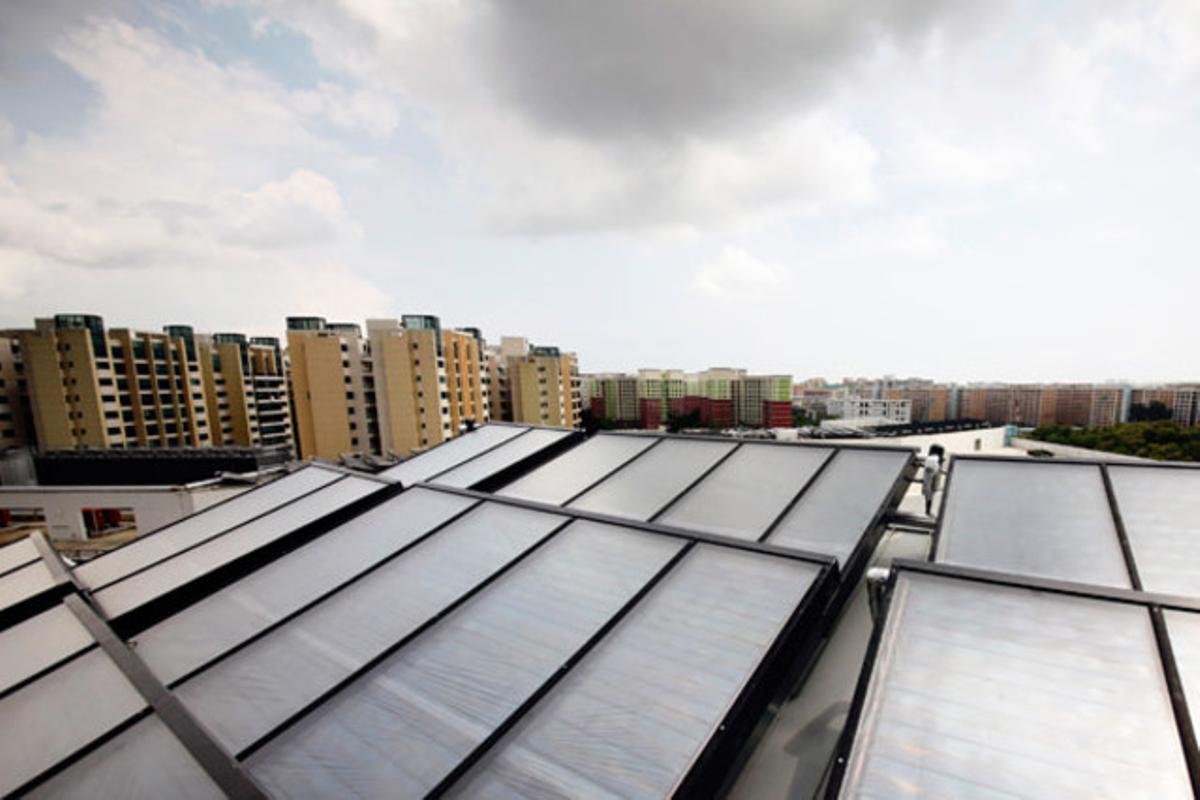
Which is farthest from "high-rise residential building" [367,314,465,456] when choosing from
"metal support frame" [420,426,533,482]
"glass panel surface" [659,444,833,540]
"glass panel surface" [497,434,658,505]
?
"glass panel surface" [659,444,833,540]

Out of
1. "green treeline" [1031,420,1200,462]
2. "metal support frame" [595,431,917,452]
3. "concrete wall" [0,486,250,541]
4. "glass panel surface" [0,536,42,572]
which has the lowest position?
"green treeline" [1031,420,1200,462]

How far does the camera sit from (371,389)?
5784 cm

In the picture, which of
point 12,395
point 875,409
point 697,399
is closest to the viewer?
point 12,395

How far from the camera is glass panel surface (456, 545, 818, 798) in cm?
255

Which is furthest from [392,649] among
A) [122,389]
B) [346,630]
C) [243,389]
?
[243,389]

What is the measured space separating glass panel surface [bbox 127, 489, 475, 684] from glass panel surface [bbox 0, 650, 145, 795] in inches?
14.6

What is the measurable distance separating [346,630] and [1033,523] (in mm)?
6868

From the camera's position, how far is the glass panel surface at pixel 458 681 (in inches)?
109

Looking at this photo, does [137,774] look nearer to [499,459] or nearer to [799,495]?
[799,495]

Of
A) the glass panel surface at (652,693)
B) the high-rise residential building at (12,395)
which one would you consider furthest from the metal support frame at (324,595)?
the high-rise residential building at (12,395)

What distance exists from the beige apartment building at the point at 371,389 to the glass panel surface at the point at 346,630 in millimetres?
51422

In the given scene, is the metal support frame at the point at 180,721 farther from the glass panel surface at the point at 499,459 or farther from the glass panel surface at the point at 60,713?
the glass panel surface at the point at 499,459

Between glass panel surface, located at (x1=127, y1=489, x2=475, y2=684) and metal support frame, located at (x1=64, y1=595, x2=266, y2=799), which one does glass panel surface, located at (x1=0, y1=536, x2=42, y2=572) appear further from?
glass panel surface, located at (x1=127, y1=489, x2=475, y2=684)

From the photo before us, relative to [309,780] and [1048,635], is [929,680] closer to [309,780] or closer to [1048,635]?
[1048,635]
